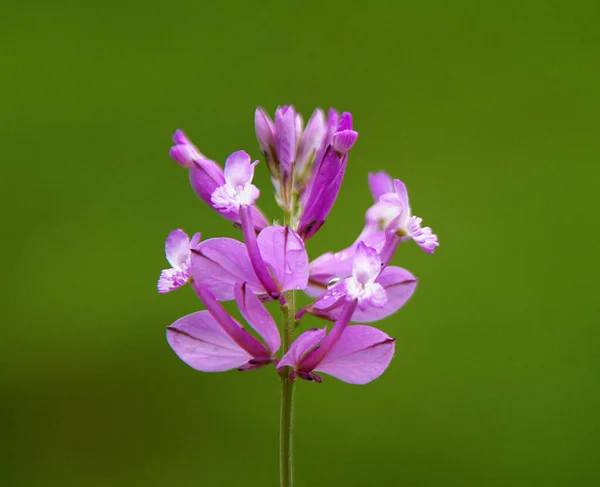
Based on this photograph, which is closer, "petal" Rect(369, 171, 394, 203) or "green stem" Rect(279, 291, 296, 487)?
"green stem" Rect(279, 291, 296, 487)

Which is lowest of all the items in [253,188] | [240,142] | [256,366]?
[256,366]

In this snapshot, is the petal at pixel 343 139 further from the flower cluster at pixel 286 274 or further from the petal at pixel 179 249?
the petal at pixel 179 249

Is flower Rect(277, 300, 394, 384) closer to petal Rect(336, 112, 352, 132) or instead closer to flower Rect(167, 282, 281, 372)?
flower Rect(167, 282, 281, 372)

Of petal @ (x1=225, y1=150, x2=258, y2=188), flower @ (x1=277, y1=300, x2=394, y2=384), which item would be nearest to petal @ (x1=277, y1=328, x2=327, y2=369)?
flower @ (x1=277, y1=300, x2=394, y2=384)

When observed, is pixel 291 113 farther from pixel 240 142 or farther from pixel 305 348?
pixel 240 142

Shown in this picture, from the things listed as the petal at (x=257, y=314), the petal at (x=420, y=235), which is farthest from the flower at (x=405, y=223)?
the petal at (x=257, y=314)

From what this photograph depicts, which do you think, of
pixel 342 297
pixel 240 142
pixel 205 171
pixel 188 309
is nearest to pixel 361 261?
pixel 342 297

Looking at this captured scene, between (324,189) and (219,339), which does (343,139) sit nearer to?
(324,189)
